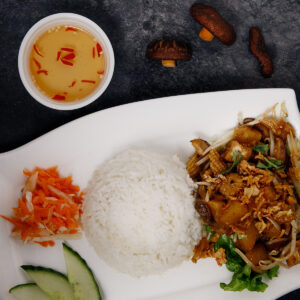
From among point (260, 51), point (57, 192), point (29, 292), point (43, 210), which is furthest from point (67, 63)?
point (29, 292)

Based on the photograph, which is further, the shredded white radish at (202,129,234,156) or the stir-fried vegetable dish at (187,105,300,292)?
the shredded white radish at (202,129,234,156)

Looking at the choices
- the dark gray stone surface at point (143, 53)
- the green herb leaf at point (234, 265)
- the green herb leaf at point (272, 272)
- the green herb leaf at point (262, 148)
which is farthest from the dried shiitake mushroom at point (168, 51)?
the green herb leaf at point (272, 272)

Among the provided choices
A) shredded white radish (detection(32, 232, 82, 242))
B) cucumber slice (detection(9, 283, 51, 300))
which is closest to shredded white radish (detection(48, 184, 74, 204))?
shredded white radish (detection(32, 232, 82, 242))

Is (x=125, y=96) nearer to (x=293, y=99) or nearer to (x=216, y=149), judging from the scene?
(x=216, y=149)

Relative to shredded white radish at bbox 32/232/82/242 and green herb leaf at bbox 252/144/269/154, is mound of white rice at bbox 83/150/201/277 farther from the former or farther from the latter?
green herb leaf at bbox 252/144/269/154

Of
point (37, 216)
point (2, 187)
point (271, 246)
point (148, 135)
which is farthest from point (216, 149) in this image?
point (2, 187)

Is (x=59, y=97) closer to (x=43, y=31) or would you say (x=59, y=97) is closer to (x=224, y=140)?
(x=43, y=31)
